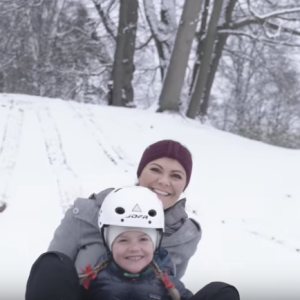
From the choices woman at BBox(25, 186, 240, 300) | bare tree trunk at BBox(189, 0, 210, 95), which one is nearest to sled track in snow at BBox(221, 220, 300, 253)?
woman at BBox(25, 186, 240, 300)

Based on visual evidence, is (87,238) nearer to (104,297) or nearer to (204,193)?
(104,297)

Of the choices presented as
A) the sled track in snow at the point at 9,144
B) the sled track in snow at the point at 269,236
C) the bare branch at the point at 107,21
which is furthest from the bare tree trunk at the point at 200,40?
the sled track in snow at the point at 269,236

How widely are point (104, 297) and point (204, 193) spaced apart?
423 cm

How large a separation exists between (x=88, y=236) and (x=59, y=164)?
4201mm

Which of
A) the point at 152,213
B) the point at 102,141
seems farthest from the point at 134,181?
the point at 152,213

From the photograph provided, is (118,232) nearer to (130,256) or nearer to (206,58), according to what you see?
(130,256)

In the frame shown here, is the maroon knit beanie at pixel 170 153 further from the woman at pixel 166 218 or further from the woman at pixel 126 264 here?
the woman at pixel 126 264

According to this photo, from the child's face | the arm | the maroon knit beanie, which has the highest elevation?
the maroon knit beanie

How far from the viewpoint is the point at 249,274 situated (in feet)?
13.5

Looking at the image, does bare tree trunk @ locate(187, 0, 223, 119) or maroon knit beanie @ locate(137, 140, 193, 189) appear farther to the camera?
bare tree trunk @ locate(187, 0, 223, 119)

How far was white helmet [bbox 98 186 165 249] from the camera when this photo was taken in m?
2.52

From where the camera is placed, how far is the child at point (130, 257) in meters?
2.47

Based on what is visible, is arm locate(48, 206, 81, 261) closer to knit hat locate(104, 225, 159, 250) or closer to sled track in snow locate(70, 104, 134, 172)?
knit hat locate(104, 225, 159, 250)

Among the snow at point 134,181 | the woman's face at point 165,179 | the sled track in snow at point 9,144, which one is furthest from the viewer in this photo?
the sled track in snow at point 9,144
